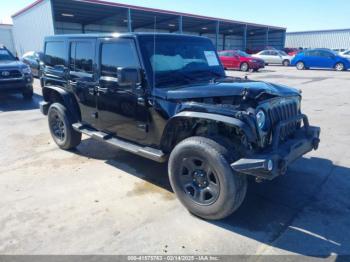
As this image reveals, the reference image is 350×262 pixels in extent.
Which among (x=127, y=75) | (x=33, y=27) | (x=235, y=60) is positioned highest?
(x=33, y=27)

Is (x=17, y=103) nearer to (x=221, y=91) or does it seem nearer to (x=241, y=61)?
(x=221, y=91)

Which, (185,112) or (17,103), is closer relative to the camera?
(185,112)

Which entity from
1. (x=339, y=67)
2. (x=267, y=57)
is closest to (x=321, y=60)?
(x=339, y=67)

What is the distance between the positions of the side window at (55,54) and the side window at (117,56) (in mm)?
1250

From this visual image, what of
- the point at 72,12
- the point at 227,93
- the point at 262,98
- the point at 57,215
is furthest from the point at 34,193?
the point at 72,12

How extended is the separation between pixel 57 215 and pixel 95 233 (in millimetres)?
643

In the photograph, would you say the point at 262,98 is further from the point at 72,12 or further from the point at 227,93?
the point at 72,12

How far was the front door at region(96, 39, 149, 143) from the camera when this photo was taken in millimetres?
3864

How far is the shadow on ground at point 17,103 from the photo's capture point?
9906 mm

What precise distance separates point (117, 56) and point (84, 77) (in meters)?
0.88

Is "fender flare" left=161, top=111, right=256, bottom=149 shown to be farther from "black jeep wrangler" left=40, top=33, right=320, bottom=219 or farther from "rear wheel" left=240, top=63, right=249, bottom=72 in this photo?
"rear wheel" left=240, top=63, right=249, bottom=72

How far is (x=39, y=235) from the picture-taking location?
3.07 metres

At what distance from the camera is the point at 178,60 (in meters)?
4.02

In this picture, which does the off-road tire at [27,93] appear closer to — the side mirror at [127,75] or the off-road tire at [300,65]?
the side mirror at [127,75]
